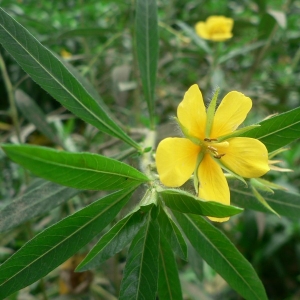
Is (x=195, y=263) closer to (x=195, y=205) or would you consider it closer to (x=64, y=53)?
(x=195, y=205)

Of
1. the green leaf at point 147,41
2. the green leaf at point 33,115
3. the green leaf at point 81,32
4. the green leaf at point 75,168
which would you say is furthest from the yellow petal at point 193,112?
the green leaf at point 81,32

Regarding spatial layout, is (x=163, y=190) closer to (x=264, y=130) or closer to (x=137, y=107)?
(x=264, y=130)

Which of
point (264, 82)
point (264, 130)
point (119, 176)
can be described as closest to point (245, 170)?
point (264, 130)

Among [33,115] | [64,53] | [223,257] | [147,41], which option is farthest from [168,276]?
[64,53]

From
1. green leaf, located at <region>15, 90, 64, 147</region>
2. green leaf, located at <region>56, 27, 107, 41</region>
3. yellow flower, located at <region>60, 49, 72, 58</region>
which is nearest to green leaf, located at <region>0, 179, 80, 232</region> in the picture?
green leaf, located at <region>15, 90, 64, 147</region>

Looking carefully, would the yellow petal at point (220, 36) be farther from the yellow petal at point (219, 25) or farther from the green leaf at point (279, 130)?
the green leaf at point (279, 130)

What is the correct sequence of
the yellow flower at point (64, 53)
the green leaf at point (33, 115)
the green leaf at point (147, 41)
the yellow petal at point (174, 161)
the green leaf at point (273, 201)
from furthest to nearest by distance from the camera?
1. the yellow flower at point (64, 53)
2. the green leaf at point (33, 115)
3. the green leaf at point (147, 41)
4. the green leaf at point (273, 201)
5. the yellow petal at point (174, 161)
